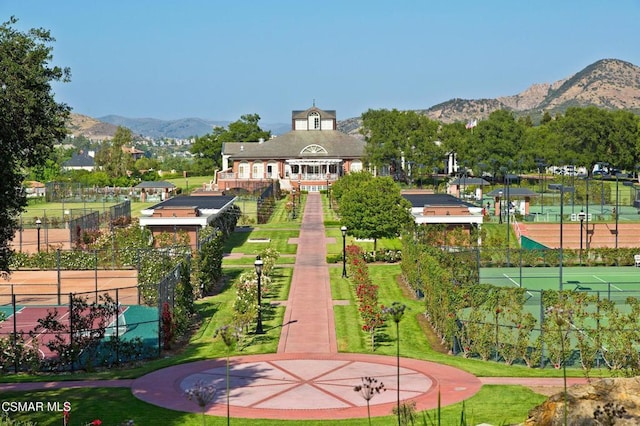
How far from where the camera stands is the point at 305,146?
13550 cm

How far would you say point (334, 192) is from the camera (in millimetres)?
95375

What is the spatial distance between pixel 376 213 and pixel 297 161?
2746 inches

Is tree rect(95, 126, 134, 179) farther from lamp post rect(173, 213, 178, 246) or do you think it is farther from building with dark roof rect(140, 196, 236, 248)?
lamp post rect(173, 213, 178, 246)

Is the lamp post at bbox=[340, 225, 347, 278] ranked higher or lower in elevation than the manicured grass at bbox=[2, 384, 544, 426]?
higher

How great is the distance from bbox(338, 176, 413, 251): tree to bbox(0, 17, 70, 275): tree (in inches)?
1279

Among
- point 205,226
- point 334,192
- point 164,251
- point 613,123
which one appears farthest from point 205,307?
point 613,123

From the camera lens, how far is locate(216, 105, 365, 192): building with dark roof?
126688 millimetres

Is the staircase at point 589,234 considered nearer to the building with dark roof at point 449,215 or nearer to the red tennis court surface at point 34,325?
the building with dark roof at point 449,215

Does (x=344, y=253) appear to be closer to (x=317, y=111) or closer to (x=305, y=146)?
(x=305, y=146)

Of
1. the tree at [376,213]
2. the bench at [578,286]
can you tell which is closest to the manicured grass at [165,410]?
the bench at [578,286]

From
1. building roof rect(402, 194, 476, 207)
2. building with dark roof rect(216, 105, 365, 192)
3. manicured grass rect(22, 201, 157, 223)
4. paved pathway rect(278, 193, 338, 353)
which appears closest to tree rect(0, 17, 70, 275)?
paved pathway rect(278, 193, 338, 353)

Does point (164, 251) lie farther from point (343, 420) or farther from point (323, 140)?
point (323, 140)

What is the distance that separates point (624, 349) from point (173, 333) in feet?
53.7

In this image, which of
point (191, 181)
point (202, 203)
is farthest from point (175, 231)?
point (191, 181)
